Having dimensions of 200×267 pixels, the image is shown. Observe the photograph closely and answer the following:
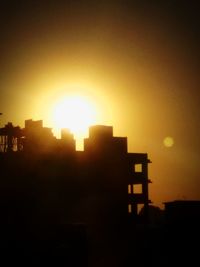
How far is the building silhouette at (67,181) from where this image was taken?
3338 centimetres

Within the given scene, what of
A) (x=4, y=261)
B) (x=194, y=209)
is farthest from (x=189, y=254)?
(x=4, y=261)

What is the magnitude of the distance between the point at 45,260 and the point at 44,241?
79.6 inches

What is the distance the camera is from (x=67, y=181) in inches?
1442

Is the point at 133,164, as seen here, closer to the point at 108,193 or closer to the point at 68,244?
the point at 108,193

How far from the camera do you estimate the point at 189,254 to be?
33.2 meters

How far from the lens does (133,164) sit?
41.7 metres

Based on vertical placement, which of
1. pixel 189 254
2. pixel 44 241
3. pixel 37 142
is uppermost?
pixel 37 142

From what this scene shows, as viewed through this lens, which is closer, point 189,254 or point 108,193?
point 189,254

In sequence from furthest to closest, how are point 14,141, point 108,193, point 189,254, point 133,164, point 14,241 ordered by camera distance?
point 133,164
point 108,193
point 14,141
point 189,254
point 14,241

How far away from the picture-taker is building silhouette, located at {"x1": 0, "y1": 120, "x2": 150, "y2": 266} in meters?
33.4

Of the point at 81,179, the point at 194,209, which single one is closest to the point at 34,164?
the point at 81,179

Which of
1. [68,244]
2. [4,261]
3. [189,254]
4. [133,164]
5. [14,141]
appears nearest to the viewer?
[68,244]

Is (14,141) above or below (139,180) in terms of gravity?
above

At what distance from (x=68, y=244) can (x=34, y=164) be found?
1723cm
